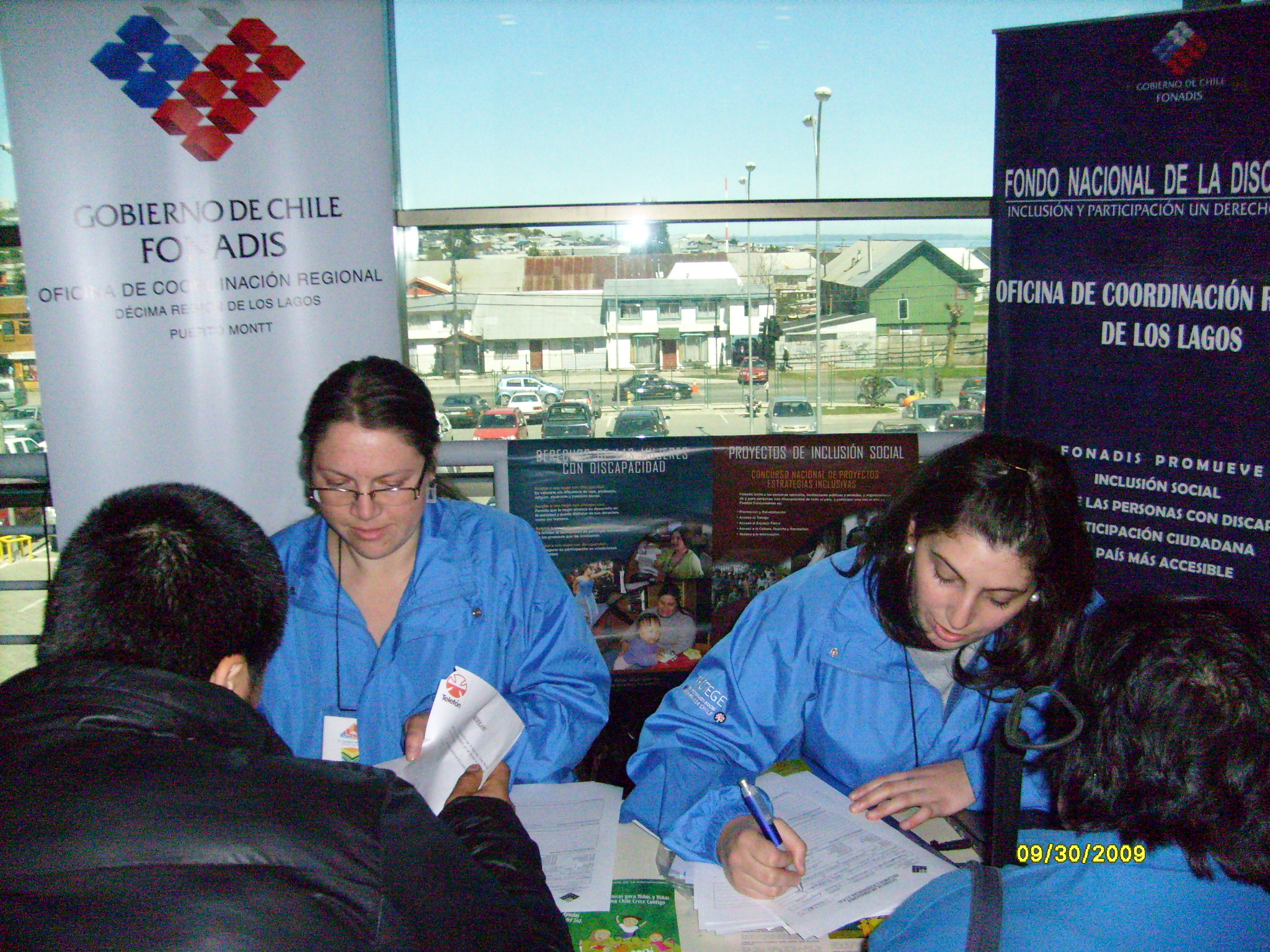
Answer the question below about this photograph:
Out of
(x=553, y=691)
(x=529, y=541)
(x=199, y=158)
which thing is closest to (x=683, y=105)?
(x=199, y=158)

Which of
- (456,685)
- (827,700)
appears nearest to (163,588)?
(456,685)

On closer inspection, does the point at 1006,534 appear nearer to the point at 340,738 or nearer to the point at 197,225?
the point at 340,738

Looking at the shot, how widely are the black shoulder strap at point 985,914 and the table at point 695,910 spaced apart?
476mm

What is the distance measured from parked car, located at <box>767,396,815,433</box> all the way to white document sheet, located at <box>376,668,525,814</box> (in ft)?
6.84

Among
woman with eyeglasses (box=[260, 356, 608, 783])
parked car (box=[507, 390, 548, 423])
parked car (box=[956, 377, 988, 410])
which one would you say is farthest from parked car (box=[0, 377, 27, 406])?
parked car (box=[956, 377, 988, 410])

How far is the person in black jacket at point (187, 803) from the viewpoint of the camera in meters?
0.70

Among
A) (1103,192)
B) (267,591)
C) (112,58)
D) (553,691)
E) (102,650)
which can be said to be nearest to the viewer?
(102,650)

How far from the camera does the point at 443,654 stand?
6.14 ft

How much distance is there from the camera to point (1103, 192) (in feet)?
10.1

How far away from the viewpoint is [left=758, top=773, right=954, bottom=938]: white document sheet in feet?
4.40

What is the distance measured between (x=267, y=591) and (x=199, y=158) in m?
2.47

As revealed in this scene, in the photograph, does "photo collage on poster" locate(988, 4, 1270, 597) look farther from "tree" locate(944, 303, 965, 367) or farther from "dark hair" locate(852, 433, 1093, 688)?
"dark hair" locate(852, 433, 1093, 688)

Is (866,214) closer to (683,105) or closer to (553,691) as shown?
(683,105)

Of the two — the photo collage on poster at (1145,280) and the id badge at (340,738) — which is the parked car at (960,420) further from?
the id badge at (340,738)
